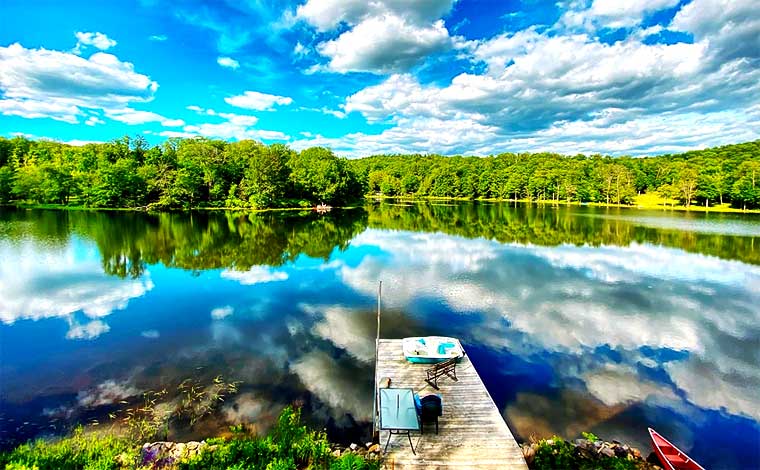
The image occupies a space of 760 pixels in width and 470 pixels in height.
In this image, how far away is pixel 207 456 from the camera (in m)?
8.63

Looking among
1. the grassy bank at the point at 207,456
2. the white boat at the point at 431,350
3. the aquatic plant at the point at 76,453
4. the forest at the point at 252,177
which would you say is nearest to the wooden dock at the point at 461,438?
the grassy bank at the point at 207,456

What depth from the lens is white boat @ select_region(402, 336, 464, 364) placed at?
1307cm

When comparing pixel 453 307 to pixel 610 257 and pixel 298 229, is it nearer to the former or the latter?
pixel 610 257

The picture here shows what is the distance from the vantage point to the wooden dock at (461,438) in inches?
335

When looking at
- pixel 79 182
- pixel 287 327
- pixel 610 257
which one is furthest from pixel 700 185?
pixel 79 182

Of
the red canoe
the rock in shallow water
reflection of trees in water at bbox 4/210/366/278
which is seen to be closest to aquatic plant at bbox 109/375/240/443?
the rock in shallow water

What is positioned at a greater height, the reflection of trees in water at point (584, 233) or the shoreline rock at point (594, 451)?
the reflection of trees in water at point (584, 233)

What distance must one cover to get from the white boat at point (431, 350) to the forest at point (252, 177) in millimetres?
71783

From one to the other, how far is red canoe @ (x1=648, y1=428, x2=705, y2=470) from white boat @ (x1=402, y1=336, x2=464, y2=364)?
5721mm

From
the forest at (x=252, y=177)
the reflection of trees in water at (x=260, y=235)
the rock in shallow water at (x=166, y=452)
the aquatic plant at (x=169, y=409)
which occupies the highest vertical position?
the forest at (x=252, y=177)

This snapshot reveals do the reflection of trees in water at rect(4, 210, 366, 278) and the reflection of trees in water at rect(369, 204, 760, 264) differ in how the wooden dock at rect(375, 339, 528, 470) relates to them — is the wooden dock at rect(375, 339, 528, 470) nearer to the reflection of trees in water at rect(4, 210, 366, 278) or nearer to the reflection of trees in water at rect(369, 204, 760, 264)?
the reflection of trees in water at rect(4, 210, 366, 278)

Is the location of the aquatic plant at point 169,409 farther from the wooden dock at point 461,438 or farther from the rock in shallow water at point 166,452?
the wooden dock at point 461,438

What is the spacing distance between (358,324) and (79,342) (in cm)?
1237

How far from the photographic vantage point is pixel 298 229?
2015 inches
